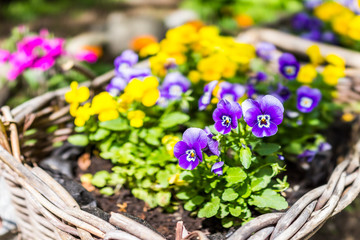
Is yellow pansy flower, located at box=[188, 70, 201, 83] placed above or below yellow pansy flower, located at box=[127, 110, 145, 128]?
below

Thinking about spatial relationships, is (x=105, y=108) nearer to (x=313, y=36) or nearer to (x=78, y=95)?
(x=78, y=95)

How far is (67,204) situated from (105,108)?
0.43 meters

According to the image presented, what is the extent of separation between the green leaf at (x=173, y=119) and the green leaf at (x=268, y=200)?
1.39 ft

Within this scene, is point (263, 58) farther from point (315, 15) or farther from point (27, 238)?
point (27, 238)

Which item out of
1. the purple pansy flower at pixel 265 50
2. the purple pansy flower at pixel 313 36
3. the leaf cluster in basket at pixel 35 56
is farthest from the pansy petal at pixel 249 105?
the purple pansy flower at pixel 313 36

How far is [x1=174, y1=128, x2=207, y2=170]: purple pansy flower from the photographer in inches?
48.8

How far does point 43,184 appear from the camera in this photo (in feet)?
4.29

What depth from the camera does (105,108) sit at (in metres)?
1.56

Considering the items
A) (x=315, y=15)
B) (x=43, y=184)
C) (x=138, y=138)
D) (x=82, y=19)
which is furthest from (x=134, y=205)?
(x=82, y=19)

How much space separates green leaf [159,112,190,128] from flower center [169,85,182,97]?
0.11m

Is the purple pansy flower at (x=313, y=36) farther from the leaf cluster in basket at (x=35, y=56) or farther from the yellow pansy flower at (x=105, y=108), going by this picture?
the yellow pansy flower at (x=105, y=108)

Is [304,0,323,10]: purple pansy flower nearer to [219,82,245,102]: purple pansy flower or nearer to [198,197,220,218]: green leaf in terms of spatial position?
[219,82,245,102]: purple pansy flower

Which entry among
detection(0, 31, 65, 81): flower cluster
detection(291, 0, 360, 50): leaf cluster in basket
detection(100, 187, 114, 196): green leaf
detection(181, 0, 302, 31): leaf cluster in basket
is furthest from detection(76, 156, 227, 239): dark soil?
detection(181, 0, 302, 31): leaf cluster in basket

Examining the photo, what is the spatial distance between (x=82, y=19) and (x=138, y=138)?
462 centimetres
